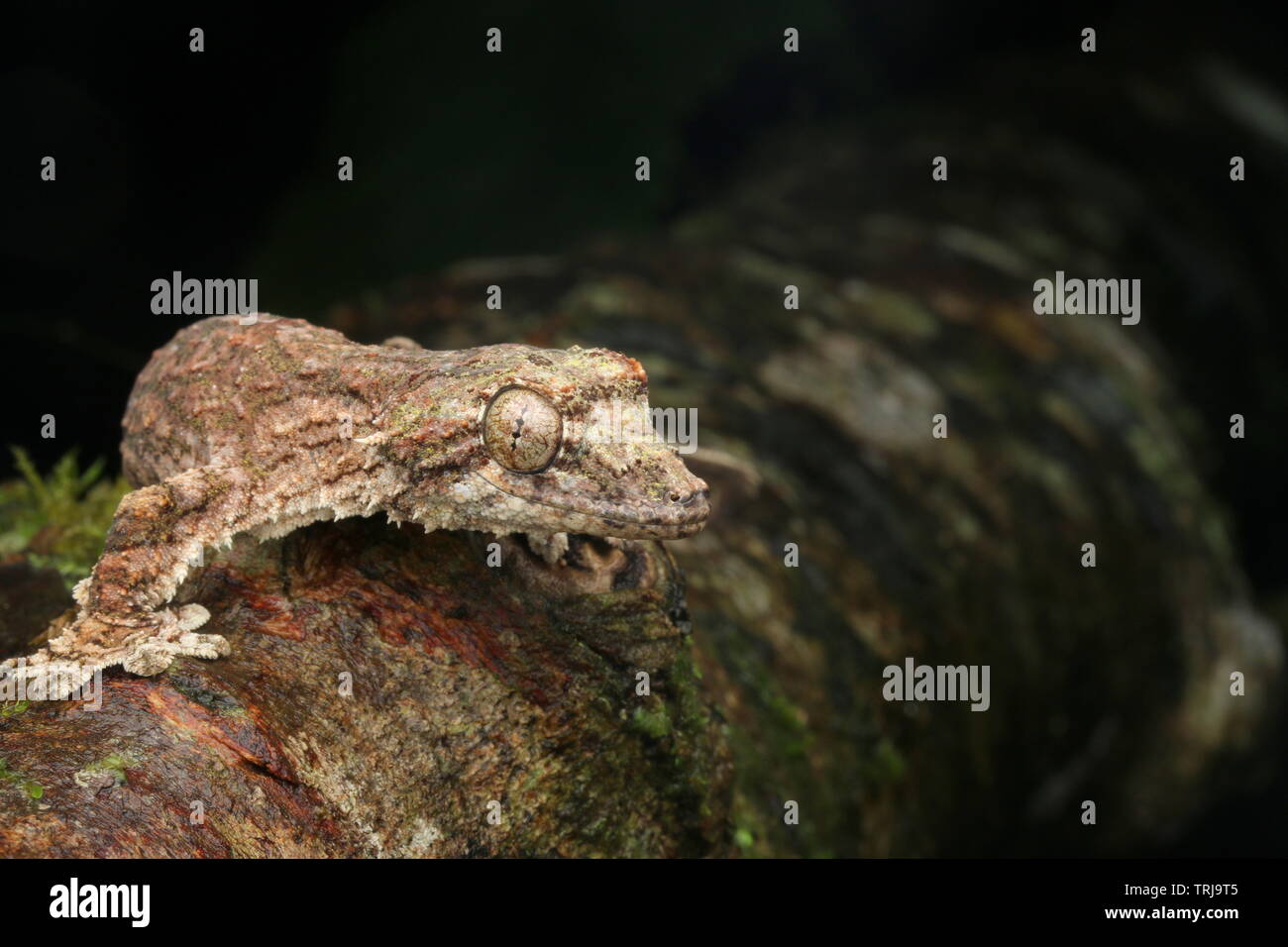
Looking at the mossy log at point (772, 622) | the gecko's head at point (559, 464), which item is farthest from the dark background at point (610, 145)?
the gecko's head at point (559, 464)

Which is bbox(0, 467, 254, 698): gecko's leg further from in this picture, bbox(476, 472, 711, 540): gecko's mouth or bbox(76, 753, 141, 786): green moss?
bbox(476, 472, 711, 540): gecko's mouth

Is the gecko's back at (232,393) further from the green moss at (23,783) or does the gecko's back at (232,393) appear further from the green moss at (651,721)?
the green moss at (651,721)

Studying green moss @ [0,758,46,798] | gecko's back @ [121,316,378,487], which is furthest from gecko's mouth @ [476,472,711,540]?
green moss @ [0,758,46,798]

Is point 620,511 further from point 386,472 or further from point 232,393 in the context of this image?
point 232,393

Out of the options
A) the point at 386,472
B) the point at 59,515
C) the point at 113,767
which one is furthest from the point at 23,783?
the point at 59,515

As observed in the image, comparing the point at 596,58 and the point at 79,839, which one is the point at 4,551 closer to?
the point at 79,839

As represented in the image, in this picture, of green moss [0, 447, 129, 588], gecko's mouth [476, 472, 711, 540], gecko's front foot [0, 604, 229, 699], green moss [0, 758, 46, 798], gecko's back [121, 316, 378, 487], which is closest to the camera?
green moss [0, 758, 46, 798]
